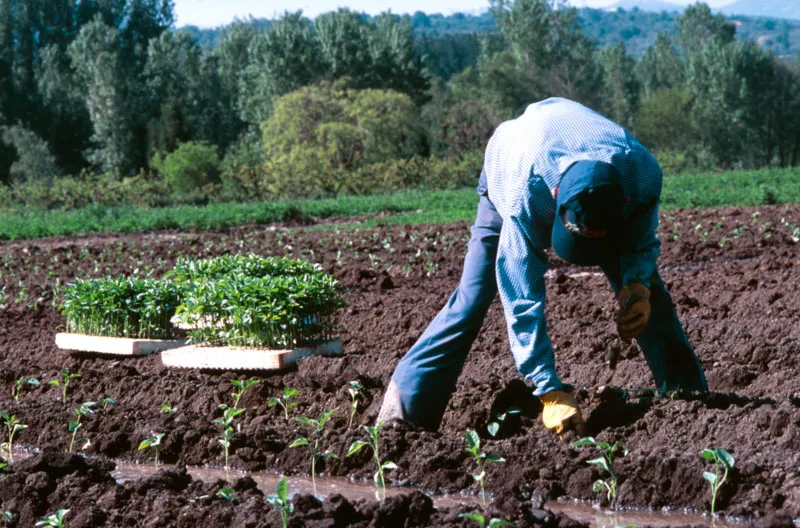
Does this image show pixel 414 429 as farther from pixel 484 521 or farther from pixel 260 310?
pixel 260 310

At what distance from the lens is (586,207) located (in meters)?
3.72

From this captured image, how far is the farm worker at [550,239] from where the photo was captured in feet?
12.7

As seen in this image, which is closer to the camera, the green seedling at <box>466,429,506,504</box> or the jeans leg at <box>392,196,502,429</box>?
the green seedling at <box>466,429,506,504</box>

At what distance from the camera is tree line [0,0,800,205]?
4031 cm

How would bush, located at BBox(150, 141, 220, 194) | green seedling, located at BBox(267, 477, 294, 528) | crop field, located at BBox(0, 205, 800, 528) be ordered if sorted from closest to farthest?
green seedling, located at BBox(267, 477, 294, 528)
crop field, located at BBox(0, 205, 800, 528)
bush, located at BBox(150, 141, 220, 194)

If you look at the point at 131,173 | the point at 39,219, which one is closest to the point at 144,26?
the point at 131,173

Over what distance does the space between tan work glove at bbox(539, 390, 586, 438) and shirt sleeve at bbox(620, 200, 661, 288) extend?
0.55 metres

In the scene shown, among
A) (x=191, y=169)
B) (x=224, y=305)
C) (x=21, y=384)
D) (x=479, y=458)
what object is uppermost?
(x=479, y=458)

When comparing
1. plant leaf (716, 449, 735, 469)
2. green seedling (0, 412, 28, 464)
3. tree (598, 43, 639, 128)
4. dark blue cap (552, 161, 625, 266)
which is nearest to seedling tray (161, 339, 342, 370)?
green seedling (0, 412, 28, 464)

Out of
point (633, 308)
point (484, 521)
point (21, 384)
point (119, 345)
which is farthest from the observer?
point (119, 345)

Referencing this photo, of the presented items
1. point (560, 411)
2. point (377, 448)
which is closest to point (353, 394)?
point (377, 448)

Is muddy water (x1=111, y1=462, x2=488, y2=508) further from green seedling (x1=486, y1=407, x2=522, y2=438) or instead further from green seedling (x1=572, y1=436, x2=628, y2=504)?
green seedling (x1=572, y1=436, x2=628, y2=504)

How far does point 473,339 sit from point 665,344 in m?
0.89

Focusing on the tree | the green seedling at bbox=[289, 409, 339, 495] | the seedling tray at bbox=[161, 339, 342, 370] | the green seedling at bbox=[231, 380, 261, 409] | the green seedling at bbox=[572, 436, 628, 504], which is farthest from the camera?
the tree
